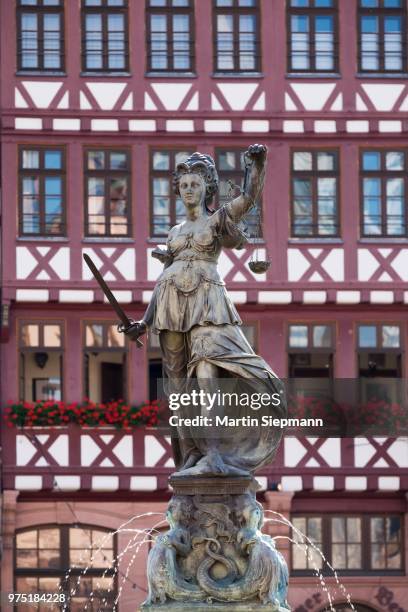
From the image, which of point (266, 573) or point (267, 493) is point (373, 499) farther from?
point (266, 573)

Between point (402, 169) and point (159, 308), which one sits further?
point (402, 169)

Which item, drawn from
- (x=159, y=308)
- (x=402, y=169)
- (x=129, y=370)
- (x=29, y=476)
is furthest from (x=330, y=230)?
(x=159, y=308)

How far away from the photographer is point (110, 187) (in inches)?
1369

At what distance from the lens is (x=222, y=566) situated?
47.5ft

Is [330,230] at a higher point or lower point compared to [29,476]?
higher

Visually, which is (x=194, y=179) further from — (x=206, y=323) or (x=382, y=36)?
(x=382, y=36)

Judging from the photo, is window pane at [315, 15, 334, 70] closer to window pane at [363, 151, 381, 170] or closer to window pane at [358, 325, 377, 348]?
window pane at [363, 151, 381, 170]

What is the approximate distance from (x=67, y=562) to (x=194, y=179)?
19217 mm

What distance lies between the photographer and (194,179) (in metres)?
15.3

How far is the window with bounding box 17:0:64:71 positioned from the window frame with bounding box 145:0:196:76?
1362 mm

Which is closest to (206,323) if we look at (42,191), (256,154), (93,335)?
(256,154)

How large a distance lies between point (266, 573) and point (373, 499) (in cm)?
2035

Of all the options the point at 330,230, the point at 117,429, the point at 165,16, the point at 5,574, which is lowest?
the point at 5,574

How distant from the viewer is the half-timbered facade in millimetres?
34156
